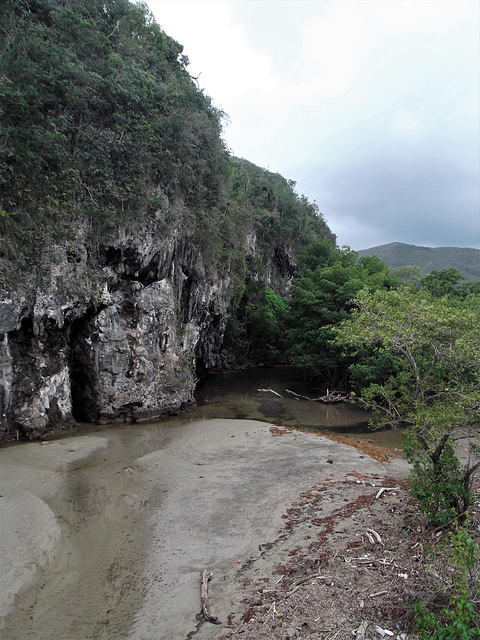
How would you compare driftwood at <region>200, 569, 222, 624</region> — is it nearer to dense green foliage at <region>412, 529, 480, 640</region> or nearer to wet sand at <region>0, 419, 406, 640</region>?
wet sand at <region>0, 419, 406, 640</region>

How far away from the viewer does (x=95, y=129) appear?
45.7 ft

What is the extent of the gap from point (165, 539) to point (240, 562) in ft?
5.10

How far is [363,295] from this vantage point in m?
7.15

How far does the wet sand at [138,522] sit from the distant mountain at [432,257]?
106 meters

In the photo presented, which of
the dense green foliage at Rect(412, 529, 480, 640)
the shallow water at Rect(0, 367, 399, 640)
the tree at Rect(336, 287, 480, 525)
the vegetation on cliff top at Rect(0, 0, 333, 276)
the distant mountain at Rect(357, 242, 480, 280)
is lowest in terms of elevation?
the shallow water at Rect(0, 367, 399, 640)

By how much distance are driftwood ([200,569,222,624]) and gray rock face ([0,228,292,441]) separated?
8.79 metres

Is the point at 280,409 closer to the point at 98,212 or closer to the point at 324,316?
the point at 324,316

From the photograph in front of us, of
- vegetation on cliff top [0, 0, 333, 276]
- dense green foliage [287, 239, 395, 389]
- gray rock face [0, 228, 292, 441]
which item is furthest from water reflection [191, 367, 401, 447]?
vegetation on cliff top [0, 0, 333, 276]

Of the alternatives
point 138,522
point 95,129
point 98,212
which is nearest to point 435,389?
Result: point 138,522

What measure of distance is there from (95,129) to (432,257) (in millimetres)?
129579

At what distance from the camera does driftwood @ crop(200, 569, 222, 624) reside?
426 cm

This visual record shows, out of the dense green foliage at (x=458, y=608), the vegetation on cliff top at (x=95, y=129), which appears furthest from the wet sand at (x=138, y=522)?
the vegetation on cliff top at (x=95, y=129)

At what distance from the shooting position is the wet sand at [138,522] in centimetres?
459

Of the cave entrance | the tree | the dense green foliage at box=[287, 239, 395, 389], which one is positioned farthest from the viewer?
the dense green foliage at box=[287, 239, 395, 389]
